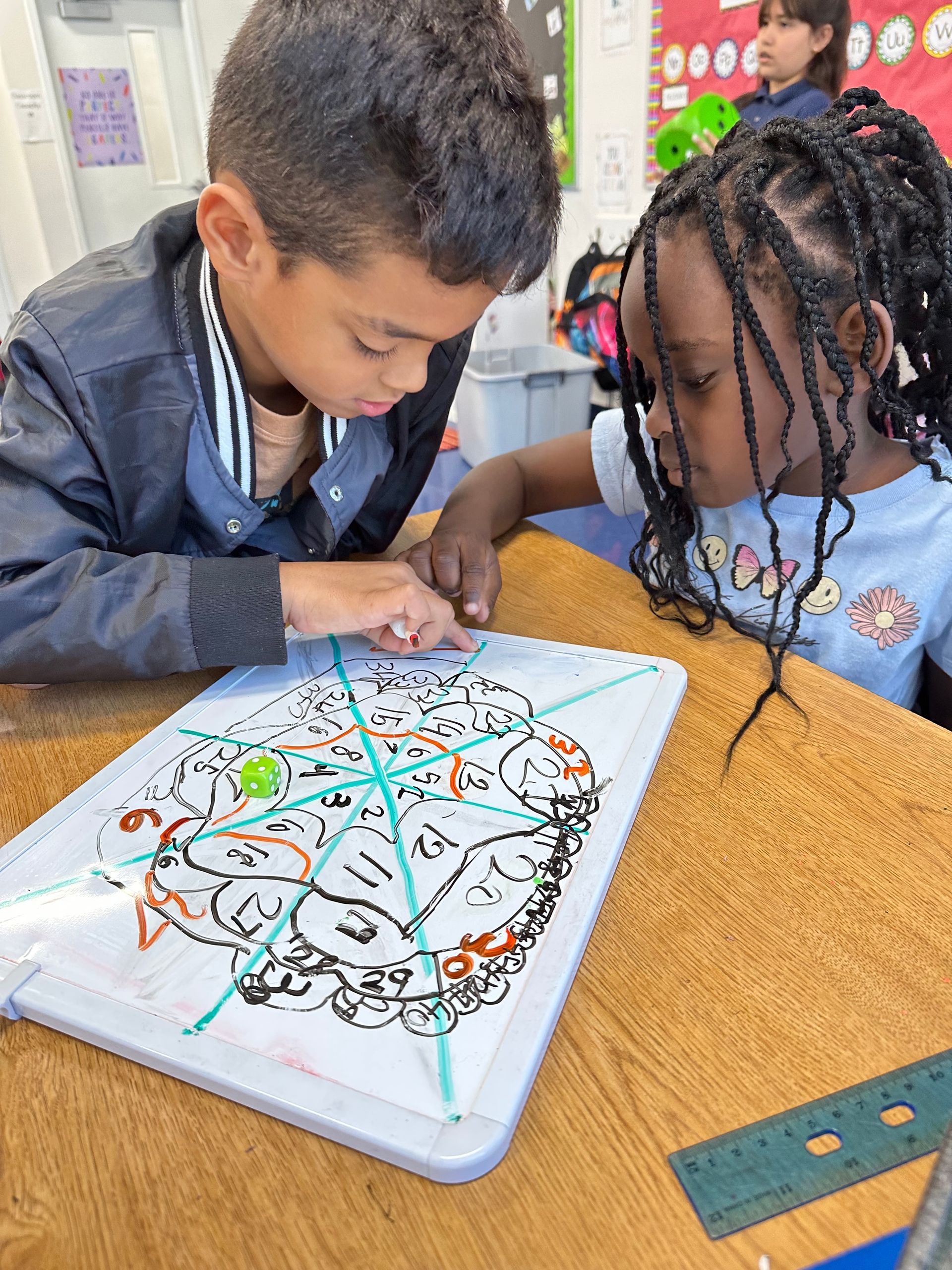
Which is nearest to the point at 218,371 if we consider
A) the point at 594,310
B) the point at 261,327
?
the point at 261,327

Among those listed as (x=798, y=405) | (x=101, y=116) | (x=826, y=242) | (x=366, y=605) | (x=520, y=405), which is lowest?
(x=520, y=405)

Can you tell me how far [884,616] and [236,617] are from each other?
598 millimetres

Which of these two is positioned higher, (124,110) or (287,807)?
(124,110)

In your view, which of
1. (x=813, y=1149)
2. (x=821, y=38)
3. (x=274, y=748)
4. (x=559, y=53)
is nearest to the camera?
(x=813, y=1149)

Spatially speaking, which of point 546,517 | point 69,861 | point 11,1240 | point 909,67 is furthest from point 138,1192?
point 909,67

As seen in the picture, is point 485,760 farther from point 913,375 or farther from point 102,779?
point 913,375

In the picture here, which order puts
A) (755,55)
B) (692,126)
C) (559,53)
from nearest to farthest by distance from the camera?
1. (755,55)
2. (692,126)
3. (559,53)

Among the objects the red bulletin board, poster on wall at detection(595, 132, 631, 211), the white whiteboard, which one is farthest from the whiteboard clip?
poster on wall at detection(595, 132, 631, 211)

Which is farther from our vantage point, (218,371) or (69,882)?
(218,371)

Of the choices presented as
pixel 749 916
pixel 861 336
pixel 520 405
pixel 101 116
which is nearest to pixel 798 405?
pixel 861 336

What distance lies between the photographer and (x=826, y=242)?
0.64 m

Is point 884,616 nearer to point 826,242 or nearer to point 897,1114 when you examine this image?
point 826,242

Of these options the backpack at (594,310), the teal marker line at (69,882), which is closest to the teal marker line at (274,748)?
the teal marker line at (69,882)

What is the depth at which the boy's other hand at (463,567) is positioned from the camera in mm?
745
